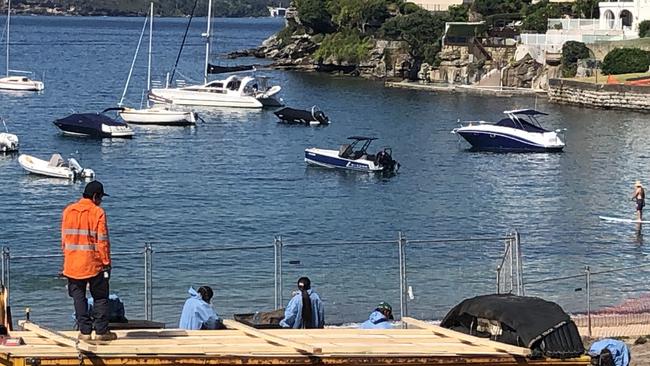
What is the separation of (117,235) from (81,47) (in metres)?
160

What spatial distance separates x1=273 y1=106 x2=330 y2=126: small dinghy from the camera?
80.9m

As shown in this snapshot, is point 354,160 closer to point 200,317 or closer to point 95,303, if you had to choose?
point 200,317

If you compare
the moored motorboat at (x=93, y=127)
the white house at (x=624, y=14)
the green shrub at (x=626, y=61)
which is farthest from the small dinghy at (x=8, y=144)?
the white house at (x=624, y=14)

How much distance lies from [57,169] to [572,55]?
183 ft

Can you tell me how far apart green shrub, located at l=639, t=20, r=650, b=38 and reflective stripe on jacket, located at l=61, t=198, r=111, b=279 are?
9703 centimetres

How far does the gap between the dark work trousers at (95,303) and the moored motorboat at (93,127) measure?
Result: 54294 mm

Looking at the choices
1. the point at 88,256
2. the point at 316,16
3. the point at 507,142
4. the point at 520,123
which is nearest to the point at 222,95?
the point at 520,123

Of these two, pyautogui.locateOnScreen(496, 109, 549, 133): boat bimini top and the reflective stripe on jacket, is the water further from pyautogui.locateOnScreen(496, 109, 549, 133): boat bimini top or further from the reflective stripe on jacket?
the reflective stripe on jacket

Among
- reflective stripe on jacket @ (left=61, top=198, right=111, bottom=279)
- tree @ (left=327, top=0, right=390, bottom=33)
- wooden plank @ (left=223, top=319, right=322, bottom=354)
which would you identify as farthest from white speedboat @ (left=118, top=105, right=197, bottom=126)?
reflective stripe on jacket @ (left=61, top=198, right=111, bottom=279)

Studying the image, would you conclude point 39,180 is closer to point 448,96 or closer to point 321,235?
point 321,235

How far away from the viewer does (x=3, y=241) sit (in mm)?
→ 39531

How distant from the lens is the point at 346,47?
439 ft

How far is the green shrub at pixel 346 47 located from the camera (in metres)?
131

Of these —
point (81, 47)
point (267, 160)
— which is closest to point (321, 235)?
point (267, 160)
